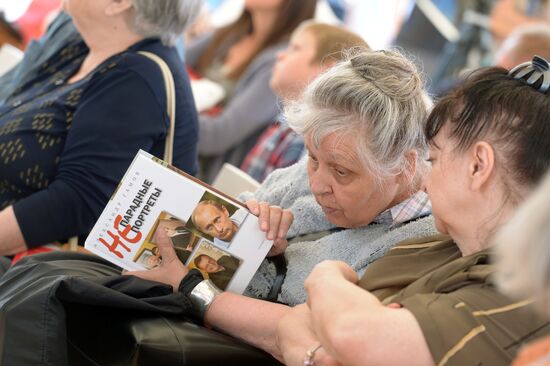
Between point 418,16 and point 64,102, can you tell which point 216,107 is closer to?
point 64,102

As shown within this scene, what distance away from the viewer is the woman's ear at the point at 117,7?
276cm

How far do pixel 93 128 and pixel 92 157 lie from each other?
0.27 feet

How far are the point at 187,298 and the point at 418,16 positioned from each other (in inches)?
203

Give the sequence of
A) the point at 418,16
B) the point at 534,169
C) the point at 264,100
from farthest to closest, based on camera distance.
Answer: the point at 418,16, the point at 264,100, the point at 534,169

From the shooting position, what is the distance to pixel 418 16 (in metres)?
6.76

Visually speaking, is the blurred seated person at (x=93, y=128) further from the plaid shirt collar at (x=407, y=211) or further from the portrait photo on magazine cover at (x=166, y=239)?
the plaid shirt collar at (x=407, y=211)

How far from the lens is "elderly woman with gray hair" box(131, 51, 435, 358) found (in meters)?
1.96

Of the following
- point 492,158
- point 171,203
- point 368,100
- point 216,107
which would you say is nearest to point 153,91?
point 171,203

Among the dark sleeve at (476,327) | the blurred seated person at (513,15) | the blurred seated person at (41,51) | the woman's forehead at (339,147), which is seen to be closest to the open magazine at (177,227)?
the woman's forehead at (339,147)

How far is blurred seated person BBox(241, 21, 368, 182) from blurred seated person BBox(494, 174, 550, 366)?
7.46 ft

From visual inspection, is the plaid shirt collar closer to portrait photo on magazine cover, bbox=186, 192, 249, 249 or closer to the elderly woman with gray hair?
the elderly woman with gray hair

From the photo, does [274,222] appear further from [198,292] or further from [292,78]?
[292,78]

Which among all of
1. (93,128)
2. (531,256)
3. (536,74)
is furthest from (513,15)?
(531,256)

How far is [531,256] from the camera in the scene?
107 cm
